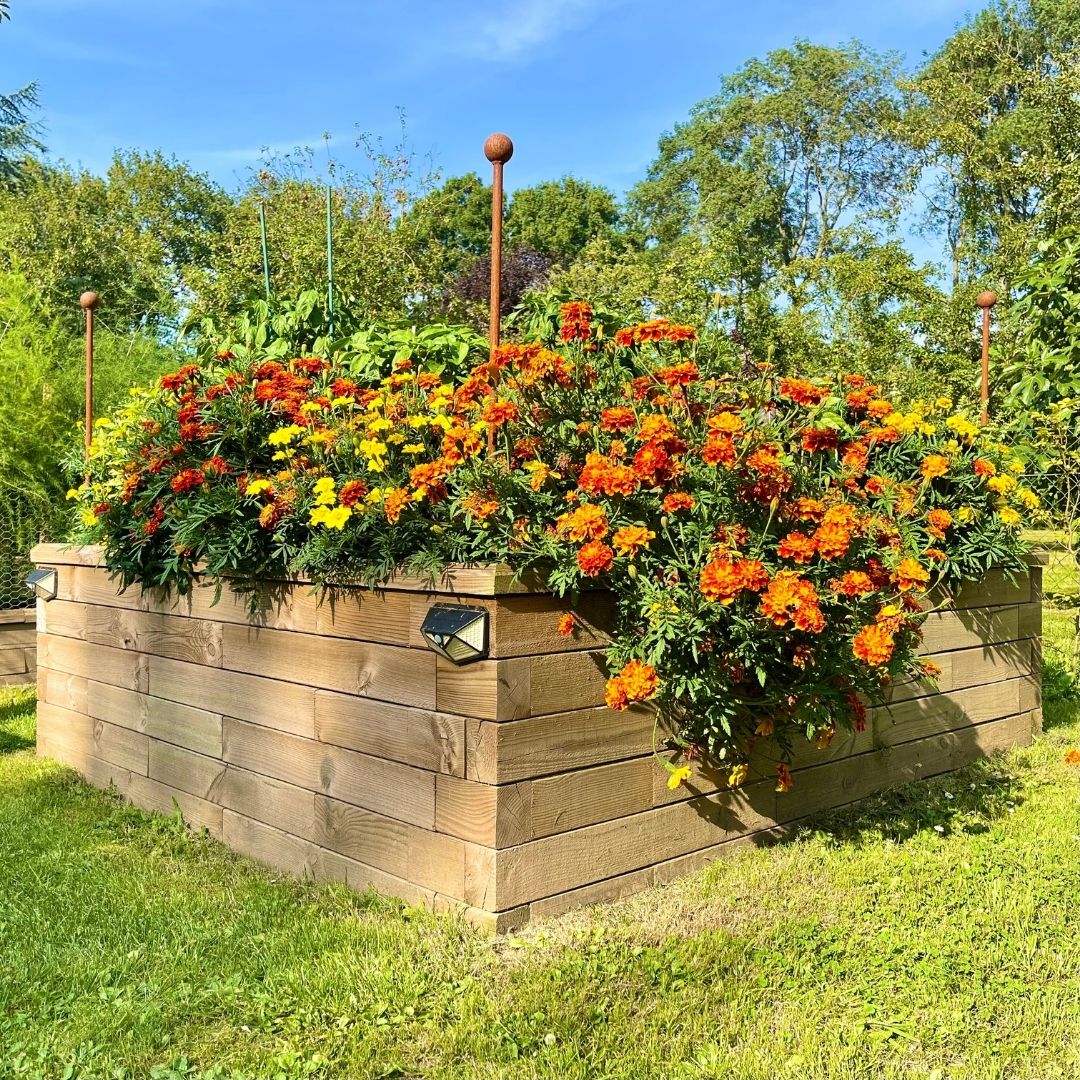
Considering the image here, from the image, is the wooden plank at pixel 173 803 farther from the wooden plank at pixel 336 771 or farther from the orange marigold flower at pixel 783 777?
the orange marigold flower at pixel 783 777

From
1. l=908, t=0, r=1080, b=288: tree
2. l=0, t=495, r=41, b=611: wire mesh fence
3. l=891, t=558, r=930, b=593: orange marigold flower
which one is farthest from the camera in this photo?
l=908, t=0, r=1080, b=288: tree

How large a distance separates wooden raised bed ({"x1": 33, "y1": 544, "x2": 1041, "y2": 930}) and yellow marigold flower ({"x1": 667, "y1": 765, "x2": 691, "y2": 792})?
0.14 ft

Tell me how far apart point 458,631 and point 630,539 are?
453 mm

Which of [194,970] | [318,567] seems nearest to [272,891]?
[194,970]

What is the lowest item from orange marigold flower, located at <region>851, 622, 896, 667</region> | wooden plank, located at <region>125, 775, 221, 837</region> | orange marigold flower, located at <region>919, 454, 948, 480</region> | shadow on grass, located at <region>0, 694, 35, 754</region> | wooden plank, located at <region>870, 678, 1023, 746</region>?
shadow on grass, located at <region>0, 694, 35, 754</region>

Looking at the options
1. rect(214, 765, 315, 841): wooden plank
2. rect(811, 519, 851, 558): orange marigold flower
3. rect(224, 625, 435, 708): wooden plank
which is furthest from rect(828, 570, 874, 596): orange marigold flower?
rect(214, 765, 315, 841): wooden plank

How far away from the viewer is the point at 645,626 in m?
2.36

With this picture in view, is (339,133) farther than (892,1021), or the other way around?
(339,133)

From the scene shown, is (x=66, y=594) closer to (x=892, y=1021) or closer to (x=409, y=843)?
(x=409, y=843)

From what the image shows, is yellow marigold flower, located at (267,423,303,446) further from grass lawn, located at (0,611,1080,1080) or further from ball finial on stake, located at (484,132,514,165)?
grass lawn, located at (0,611,1080,1080)

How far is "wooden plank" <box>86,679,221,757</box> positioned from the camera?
3061 millimetres

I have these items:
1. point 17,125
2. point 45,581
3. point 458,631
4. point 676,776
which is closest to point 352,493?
point 458,631

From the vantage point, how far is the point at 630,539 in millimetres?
2160

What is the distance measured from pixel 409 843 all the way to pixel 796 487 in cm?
137
